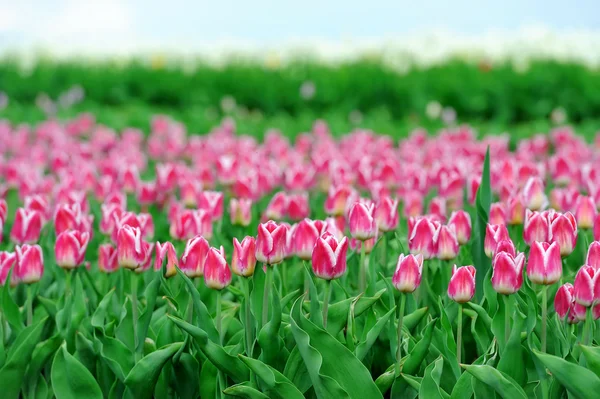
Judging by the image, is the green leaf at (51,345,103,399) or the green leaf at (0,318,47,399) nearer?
the green leaf at (51,345,103,399)

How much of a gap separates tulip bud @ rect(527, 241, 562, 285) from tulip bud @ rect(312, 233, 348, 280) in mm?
498

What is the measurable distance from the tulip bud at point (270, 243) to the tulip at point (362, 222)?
1.07ft

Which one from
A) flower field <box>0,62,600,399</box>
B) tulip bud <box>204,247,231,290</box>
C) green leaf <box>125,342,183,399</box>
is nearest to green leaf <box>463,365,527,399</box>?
flower field <box>0,62,600,399</box>

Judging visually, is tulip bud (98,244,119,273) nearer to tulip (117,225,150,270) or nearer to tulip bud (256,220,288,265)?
tulip (117,225,150,270)

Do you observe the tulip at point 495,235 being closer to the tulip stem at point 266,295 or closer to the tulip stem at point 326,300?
the tulip stem at point 326,300

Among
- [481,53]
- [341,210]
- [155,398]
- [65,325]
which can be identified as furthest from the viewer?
[481,53]

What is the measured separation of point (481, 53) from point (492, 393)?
13457 mm

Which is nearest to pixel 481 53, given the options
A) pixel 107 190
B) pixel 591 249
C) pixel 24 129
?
pixel 24 129

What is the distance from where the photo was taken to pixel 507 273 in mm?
2080

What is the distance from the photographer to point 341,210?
323 cm

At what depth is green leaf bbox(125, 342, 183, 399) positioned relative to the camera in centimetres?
220

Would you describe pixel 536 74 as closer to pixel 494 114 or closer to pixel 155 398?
pixel 494 114

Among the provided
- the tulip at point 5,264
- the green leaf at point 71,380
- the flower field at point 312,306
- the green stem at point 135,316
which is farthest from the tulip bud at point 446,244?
the tulip at point 5,264

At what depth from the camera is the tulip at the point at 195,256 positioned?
2322 millimetres
